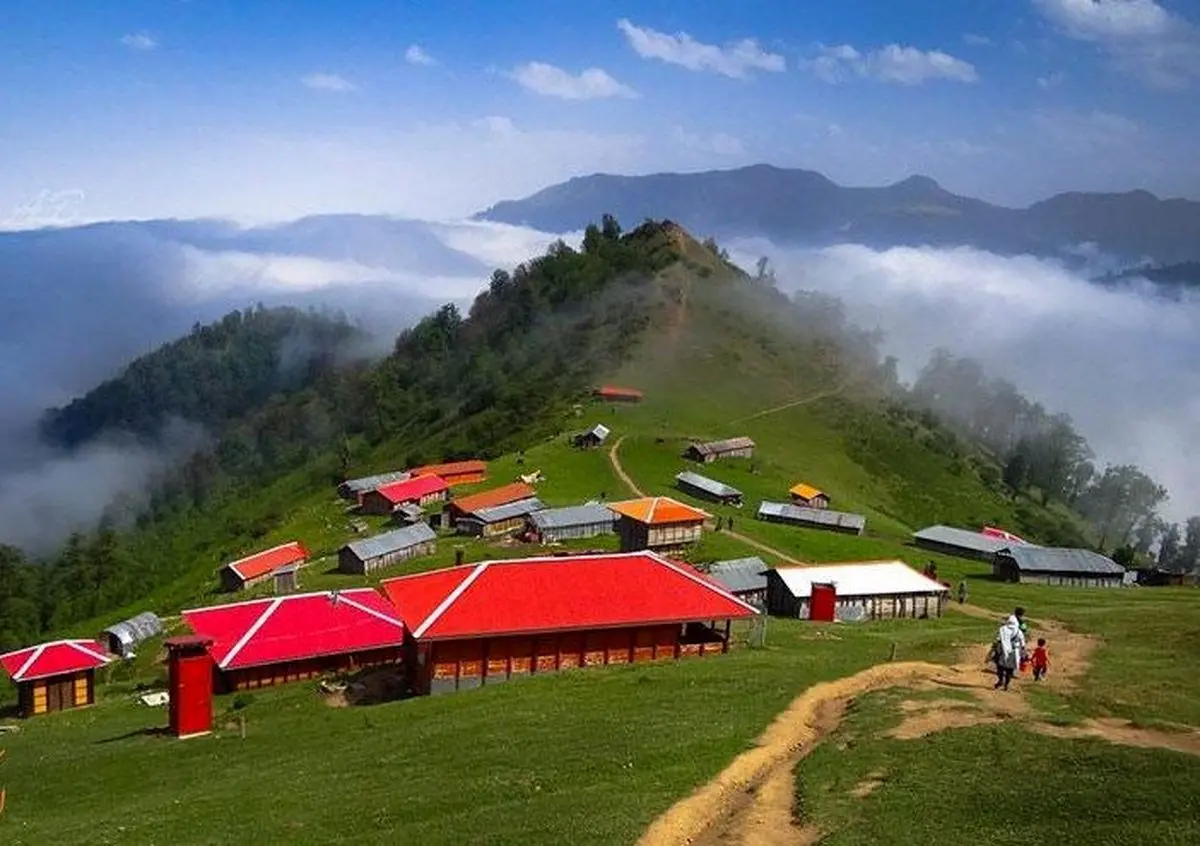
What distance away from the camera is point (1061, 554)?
10381 cm

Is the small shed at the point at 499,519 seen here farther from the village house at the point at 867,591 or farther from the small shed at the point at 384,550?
the village house at the point at 867,591

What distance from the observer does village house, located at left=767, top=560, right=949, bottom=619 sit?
68.2 metres

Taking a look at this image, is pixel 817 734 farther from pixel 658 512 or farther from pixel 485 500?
pixel 485 500

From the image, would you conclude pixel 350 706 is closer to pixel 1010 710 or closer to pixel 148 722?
pixel 148 722

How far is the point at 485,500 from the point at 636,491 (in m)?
18.3

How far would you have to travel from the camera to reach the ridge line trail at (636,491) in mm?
99125

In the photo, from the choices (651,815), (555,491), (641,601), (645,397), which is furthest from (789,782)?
(645,397)

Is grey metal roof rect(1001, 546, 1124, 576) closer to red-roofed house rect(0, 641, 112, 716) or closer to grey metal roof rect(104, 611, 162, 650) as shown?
grey metal roof rect(104, 611, 162, 650)

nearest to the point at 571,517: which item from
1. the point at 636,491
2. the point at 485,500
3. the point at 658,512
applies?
the point at 658,512

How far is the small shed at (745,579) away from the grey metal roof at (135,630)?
162ft

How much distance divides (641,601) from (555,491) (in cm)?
7410

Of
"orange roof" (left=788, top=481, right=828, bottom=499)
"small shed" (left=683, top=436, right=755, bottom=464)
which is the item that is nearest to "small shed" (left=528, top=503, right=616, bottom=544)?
"orange roof" (left=788, top=481, right=828, bottom=499)

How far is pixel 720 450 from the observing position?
145375 mm

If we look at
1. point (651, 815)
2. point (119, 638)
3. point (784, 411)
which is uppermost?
point (784, 411)
